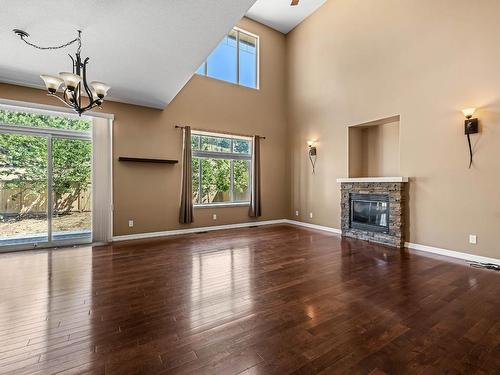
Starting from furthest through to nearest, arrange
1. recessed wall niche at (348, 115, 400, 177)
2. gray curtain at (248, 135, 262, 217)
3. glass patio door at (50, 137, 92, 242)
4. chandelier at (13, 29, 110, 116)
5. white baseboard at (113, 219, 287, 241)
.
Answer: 1. gray curtain at (248, 135, 262, 217)
2. white baseboard at (113, 219, 287, 241)
3. recessed wall niche at (348, 115, 400, 177)
4. glass patio door at (50, 137, 92, 242)
5. chandelier at (13, 29, 110, 116)

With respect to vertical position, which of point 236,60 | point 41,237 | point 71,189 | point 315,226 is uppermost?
point 236,60

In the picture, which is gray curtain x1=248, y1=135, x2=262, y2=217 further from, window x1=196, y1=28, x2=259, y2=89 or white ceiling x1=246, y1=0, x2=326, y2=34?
white ceiling x1=246, y1=0, x2=326, y2=34

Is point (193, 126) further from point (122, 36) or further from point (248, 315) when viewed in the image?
point (248, 315)

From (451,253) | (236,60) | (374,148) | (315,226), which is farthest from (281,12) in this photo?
(451,253)

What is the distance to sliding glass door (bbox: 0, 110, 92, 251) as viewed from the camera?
4562 mm

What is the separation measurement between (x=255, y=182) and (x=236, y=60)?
11.7ft

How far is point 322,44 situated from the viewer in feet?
21.9

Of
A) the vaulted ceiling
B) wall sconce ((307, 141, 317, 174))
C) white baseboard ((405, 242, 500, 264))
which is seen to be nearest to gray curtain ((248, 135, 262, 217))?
wall sconce ((307, 141, 317, 174))

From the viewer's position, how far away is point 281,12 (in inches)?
276

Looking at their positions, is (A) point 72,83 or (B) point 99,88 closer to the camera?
(A) point 72,83

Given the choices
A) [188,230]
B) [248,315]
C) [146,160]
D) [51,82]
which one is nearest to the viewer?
[248,315]

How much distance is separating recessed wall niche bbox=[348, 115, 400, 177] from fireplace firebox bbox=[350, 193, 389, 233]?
0.67 m

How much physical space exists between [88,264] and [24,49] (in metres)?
3.17

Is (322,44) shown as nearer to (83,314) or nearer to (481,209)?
(481,209)
